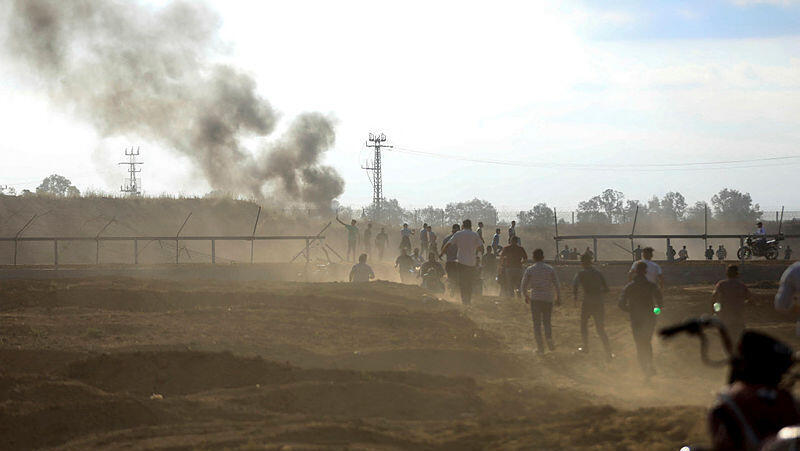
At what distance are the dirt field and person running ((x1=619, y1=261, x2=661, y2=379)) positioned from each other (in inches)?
15.1

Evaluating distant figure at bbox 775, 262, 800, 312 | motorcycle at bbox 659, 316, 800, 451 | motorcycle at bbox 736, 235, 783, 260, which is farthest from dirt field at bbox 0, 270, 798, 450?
motorcycle at bbox 736, 235, 783, 260

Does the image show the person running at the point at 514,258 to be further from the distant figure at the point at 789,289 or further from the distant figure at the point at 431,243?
the distant figure at the point at 789,289

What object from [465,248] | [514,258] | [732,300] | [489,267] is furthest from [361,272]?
[732,300]

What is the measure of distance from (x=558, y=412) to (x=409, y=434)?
6.04 ft

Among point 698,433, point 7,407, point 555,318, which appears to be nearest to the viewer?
point 698,433

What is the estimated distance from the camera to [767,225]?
246 feet

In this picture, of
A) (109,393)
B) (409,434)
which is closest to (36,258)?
(109,393)

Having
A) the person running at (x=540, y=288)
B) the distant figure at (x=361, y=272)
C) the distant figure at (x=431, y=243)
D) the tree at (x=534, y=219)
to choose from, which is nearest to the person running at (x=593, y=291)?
the person running at (x=540, y=288)

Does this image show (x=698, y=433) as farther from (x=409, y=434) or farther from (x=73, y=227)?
(x=73, y=227)

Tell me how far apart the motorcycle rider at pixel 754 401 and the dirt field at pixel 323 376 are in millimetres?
3621

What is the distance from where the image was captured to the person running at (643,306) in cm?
1368

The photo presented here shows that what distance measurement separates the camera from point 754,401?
4.42 meters

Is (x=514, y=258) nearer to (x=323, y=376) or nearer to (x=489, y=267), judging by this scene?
(x=323, y=376)

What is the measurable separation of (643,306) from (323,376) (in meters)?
4.72
